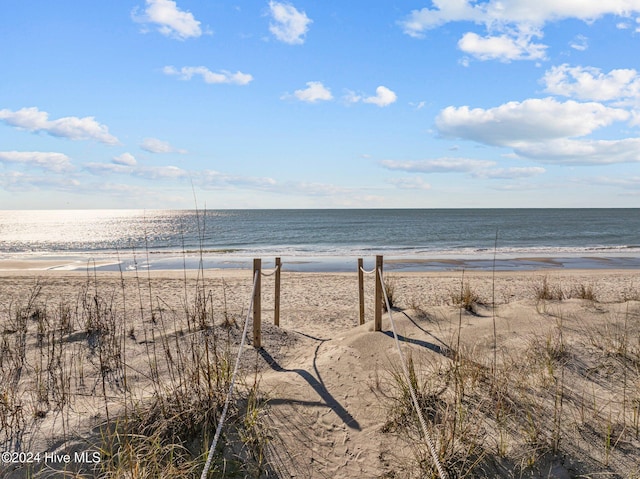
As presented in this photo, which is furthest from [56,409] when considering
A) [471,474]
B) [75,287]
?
[75,287]

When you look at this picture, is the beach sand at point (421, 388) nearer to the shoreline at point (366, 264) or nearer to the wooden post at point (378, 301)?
the wooden post at point (378, 301)

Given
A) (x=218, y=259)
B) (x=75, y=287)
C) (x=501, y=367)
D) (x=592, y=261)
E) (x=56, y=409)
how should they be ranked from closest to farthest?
1. (x=56, y=409)
2. (x=501, y=367)
3. (x=75, y=287)
4. (x=592, y=261)
5. (x=218, y=259)

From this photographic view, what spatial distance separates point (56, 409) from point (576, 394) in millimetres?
4891

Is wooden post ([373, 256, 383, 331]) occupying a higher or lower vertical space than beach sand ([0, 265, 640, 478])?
higher

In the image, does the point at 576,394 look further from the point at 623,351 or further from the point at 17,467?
the point at 17,467

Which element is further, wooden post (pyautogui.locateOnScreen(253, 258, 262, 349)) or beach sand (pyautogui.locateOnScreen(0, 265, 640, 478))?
wooden post (pyautogui.locateOnScreen(253, 258, 262, 349))

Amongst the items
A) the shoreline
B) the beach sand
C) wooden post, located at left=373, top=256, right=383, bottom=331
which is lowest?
the shoreline

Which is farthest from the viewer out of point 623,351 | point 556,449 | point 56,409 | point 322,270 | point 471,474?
point 322,270

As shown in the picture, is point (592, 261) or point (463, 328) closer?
point (463, 328)

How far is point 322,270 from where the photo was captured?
20.0m

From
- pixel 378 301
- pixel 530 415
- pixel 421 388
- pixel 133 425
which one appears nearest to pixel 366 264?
pixel 378 301

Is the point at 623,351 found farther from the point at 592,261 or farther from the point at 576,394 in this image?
the point at 592,261

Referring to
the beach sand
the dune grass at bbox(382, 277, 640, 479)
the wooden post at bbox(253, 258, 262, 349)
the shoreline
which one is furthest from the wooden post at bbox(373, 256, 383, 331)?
the shoreline

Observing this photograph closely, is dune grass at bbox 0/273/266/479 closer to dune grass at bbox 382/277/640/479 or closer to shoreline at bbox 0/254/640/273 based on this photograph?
dune grass at bbox 382/277/640/479
